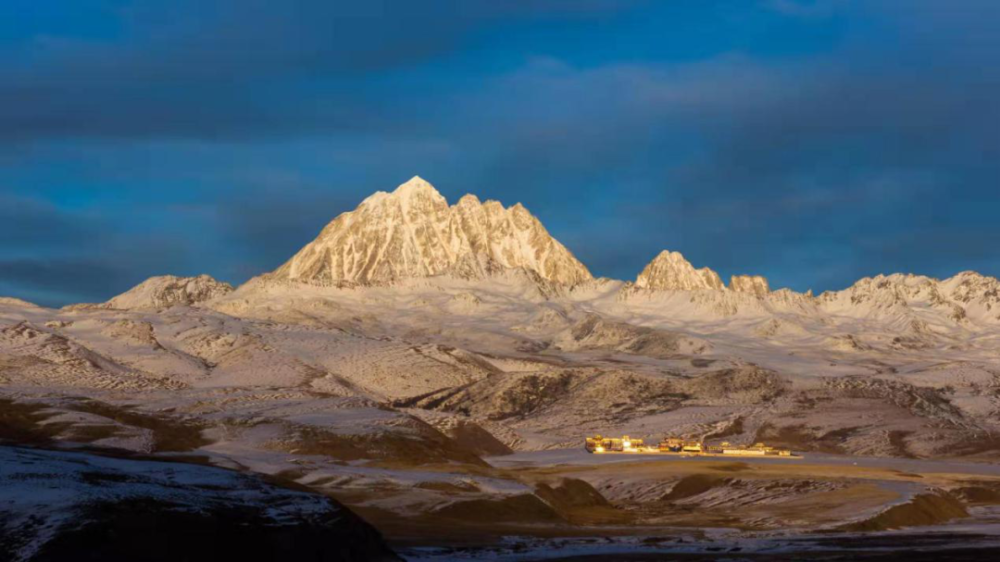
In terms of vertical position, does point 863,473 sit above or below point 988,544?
above

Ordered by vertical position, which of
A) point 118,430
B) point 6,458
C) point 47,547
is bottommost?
point 47,547

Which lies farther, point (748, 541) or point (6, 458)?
point (748, 541)

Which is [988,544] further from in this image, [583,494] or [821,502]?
[583,494]

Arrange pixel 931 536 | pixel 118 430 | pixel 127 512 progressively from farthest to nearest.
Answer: pixel 118 430
pixel 931 536
pixel 127 512

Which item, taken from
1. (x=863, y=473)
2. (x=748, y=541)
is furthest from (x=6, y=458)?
(x=863, y=473)

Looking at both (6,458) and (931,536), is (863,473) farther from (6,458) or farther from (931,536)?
(6,458)

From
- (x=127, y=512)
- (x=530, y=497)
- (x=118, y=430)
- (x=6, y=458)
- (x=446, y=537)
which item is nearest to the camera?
(x=127, y=512)

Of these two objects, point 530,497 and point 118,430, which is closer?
point 530,497

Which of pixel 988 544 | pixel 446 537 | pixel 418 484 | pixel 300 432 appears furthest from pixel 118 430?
pixel 988 544

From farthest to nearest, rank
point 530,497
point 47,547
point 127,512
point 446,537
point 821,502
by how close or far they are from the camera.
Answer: point 821,502
point 530,497
point 446,537
point 127,512
point 47,547
